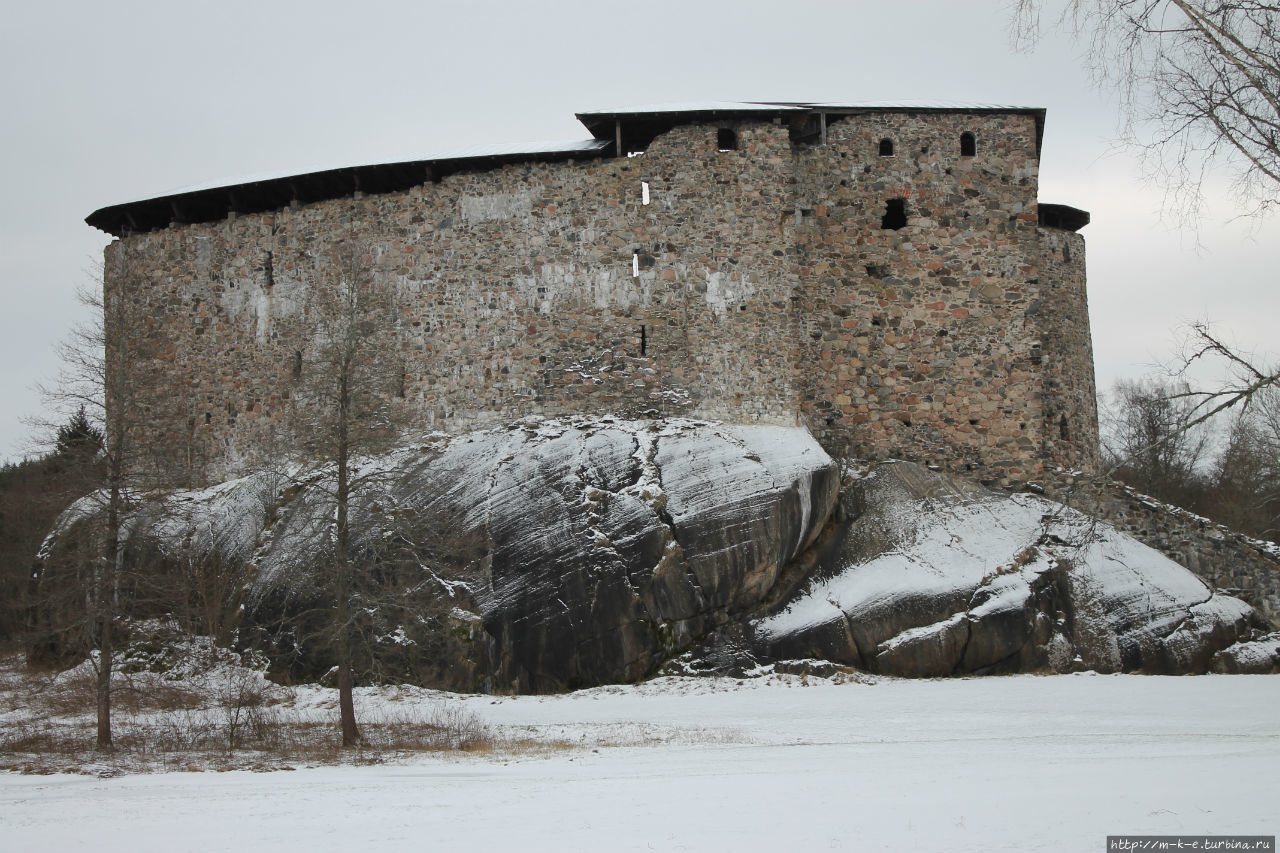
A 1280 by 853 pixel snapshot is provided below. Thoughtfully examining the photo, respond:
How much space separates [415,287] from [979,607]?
1353 centimetres

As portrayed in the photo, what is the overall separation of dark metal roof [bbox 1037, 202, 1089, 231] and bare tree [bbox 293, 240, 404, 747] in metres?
16.5

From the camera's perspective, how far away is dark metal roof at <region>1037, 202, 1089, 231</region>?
2959 centimetres

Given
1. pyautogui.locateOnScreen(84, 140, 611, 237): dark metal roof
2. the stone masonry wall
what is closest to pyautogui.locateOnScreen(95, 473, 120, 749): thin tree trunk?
pyautogui.locateOnScreen(84, 140, 611, 237): dark metal roof

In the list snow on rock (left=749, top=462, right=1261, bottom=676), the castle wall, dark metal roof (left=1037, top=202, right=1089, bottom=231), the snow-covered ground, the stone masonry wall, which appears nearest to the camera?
the snow-covered ground

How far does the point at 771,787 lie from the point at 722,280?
48.1 feet

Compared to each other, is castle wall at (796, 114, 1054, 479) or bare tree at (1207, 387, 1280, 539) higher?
castle wall at (796, 114, 1054, 479)

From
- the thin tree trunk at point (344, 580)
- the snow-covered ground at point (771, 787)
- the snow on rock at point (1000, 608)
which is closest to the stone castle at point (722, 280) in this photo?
the snow on rock at point (1000, 608)

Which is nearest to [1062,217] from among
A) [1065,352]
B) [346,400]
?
[1065,352]

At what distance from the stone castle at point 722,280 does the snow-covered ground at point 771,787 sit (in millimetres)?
7999

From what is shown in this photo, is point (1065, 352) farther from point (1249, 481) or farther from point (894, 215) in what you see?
point (1249, 481)

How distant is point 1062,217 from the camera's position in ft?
98.2

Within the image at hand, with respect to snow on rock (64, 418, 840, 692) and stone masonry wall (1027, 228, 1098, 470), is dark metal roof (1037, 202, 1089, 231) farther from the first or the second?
snow on rock (64, 418, 840, 692)

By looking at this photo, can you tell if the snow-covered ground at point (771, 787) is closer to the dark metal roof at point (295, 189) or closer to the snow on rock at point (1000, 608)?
the snow on rock at point (1000, 608)

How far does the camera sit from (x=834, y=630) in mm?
21344
